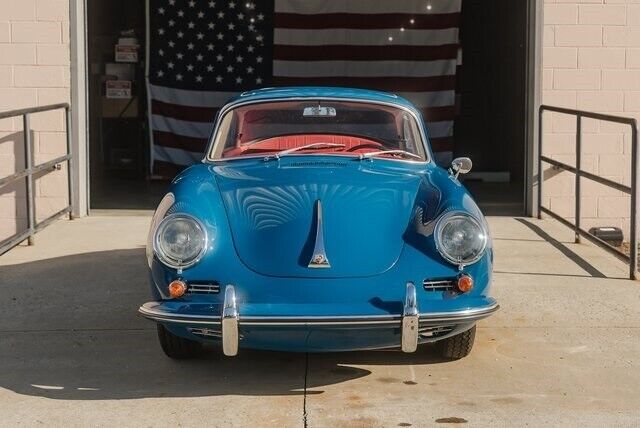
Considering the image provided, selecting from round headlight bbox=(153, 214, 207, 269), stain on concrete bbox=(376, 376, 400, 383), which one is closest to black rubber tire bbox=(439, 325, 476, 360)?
stain on concrete bbox=(376, 376, 400, 383)

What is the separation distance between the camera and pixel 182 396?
5098mm

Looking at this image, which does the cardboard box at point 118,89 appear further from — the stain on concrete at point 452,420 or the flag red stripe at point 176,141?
the stain on concrete at point 452,420

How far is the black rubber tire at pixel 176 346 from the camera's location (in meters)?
5.55

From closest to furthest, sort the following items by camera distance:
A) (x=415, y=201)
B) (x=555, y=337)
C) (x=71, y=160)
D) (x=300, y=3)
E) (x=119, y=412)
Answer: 1. (x=119, y=412)
2. (x=415, y=201)
3. (x=555, y=337)
4. (x=71, y=160)
5. (x=300, y=3)

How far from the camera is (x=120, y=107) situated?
580 inches

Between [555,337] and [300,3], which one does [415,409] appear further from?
[300,3]

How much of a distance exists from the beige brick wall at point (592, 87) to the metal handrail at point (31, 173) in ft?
15.4

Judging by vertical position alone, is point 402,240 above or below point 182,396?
above

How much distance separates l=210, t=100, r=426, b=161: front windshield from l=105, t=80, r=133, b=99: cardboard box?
8.42 meters

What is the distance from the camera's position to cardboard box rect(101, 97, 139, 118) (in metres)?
14.7

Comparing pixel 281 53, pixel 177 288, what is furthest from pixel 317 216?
pixel 281 53

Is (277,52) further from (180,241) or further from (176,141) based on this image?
(180,241)

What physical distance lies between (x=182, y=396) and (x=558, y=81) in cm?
663

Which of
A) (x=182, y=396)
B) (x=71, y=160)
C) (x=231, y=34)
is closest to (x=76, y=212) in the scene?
(x=71, y=160)
